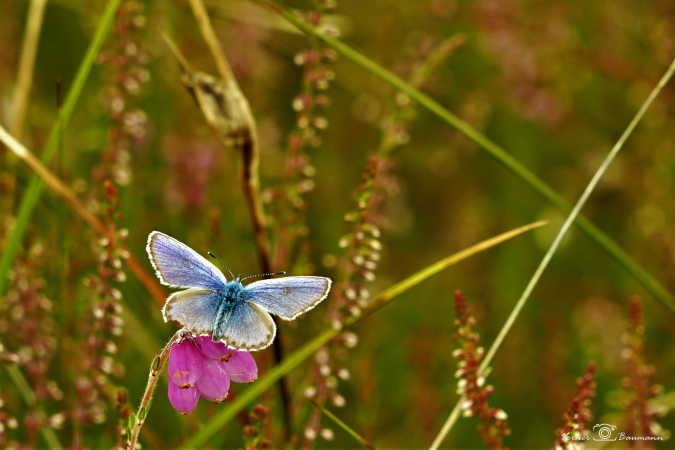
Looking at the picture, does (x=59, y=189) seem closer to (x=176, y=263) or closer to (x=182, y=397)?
(x=176, y=263)

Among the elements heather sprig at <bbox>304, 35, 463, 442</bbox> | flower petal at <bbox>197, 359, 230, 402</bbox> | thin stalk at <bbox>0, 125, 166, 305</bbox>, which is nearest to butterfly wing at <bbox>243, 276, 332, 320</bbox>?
flower petal at <bbox>197, 359, 230, 402</bbox>

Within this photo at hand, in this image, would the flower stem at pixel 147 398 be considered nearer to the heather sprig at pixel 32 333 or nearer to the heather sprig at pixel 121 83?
the heather sprig at pixel 32 333

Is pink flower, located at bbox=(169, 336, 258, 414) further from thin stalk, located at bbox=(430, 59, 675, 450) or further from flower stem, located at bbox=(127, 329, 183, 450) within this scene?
thin stalk, located at bbox=(430, 59, 675, 450)

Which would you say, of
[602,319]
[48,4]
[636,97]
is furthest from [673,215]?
[48,4]

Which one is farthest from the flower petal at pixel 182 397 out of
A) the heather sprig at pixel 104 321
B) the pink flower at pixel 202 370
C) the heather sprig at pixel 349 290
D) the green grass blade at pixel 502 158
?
the green grass blade at pixel 502 158

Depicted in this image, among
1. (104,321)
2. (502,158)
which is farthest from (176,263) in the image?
(502,158)

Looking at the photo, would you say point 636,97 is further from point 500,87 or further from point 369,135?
point 369,135
